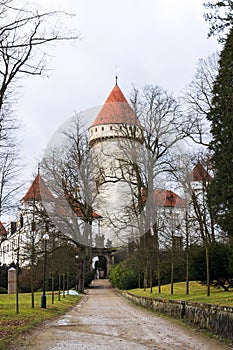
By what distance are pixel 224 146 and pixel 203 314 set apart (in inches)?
233

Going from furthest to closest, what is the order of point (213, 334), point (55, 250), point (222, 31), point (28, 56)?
point (55, 250), point (222, 31), point (28, 56), point (213, 334)

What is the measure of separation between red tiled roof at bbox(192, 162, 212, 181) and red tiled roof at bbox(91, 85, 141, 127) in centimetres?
621

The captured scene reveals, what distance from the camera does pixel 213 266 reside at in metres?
26.6

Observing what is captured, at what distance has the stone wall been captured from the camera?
11922mm

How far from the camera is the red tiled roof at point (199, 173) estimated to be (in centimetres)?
2947

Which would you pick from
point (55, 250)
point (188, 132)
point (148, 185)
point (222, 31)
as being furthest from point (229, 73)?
point (55, 250)

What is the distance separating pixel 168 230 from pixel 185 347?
21443 millimetres

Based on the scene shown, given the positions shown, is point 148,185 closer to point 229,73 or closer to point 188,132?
point 188,132

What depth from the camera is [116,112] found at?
42.9 m

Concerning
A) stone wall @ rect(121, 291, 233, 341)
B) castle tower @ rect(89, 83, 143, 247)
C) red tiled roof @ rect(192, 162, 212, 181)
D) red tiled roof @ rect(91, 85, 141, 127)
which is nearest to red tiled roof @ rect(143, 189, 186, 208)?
castle tower @ rect(89, 83, 143, 247)

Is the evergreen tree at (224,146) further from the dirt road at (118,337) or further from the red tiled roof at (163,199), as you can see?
the red tiled roof at (163,199)

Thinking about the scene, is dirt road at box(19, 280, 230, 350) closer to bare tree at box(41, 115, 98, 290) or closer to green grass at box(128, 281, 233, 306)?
green grass at box(128, 281, 233, 306)

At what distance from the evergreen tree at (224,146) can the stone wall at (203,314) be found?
3337 millimetres

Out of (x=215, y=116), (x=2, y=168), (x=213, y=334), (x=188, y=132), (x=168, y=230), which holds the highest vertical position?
(x=188, y=132)
